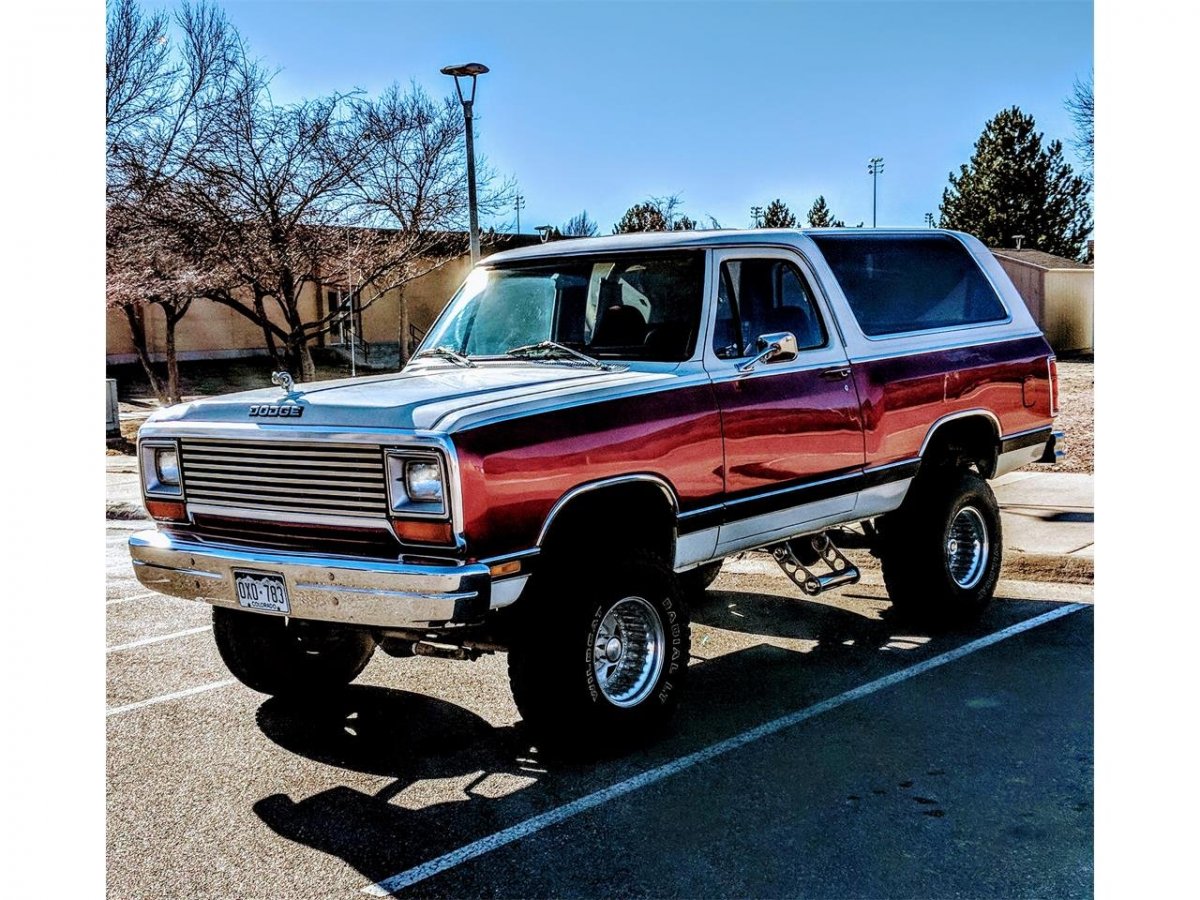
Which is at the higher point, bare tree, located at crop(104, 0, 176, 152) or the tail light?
bare tree, located at crop(104, 0, 176, 152)

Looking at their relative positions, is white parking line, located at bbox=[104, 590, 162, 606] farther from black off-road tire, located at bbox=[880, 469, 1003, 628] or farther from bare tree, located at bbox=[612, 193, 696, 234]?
bare tree, located at bbox=[612, 193, 696, 234]

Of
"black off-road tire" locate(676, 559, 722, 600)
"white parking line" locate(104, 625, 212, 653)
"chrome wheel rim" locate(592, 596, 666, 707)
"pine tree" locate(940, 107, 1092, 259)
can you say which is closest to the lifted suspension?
"black off-road tire" locate(676, 559, 722, 600)

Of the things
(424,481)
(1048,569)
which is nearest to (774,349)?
(424,481)

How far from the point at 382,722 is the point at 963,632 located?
3.06m

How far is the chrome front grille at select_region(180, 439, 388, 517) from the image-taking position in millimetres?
4410

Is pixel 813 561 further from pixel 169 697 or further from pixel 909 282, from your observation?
pixel 169 697

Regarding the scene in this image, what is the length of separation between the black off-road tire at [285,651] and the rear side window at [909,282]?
295 centimetres

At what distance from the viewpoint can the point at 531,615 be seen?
4.55 metres

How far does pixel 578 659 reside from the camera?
15.0 feet

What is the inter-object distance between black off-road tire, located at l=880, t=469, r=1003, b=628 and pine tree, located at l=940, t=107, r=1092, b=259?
1259 inches

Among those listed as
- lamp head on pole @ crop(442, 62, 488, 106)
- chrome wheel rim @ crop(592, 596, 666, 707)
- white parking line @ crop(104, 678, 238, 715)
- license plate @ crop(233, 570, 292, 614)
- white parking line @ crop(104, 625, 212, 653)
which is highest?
lamp head on pole @ crop(442, 62, 488, 106)

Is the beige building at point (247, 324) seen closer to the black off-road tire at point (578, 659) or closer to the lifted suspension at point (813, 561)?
the lifted suspension at point (813, 561)

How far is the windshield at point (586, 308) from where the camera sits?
17.8ft
